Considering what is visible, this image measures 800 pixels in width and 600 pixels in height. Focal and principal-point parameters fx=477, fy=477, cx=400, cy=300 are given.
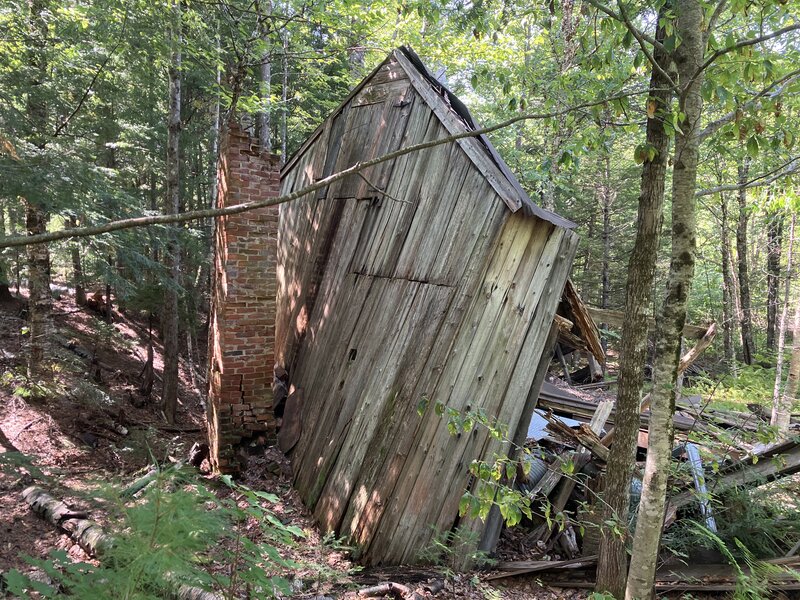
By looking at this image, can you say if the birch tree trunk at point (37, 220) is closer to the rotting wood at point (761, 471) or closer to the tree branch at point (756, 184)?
the tree branch at point (756, 184)

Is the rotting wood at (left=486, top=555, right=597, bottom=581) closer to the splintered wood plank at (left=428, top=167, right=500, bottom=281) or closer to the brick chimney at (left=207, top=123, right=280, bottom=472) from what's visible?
the splintered wood plank at (left=428, top=167, right=500, bottom=281)

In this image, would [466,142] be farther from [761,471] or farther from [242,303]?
[761,471]

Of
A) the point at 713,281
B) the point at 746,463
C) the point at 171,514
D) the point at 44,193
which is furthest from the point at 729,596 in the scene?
the point at 713,281

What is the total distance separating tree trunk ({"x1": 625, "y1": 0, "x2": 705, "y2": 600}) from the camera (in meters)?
2.84

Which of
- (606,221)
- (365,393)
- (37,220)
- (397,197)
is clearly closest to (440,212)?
(397,197)

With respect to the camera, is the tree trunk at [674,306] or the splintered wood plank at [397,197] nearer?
the tree trunk at [674,306]

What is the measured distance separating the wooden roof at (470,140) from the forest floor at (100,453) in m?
3.08

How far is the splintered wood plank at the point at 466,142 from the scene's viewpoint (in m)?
4.13

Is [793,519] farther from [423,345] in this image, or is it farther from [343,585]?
[343,585]

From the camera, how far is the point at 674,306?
2.85m

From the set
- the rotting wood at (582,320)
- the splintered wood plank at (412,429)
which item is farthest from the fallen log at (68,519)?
the rotting wood at (582,320)

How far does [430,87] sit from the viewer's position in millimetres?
5246

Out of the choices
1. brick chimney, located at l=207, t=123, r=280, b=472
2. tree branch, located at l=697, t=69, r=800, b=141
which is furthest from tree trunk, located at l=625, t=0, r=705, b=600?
brick chimney, located at l=207, t=123, r=280, b=472

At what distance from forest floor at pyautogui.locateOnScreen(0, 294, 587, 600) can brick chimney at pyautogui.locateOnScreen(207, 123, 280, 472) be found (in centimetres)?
52
